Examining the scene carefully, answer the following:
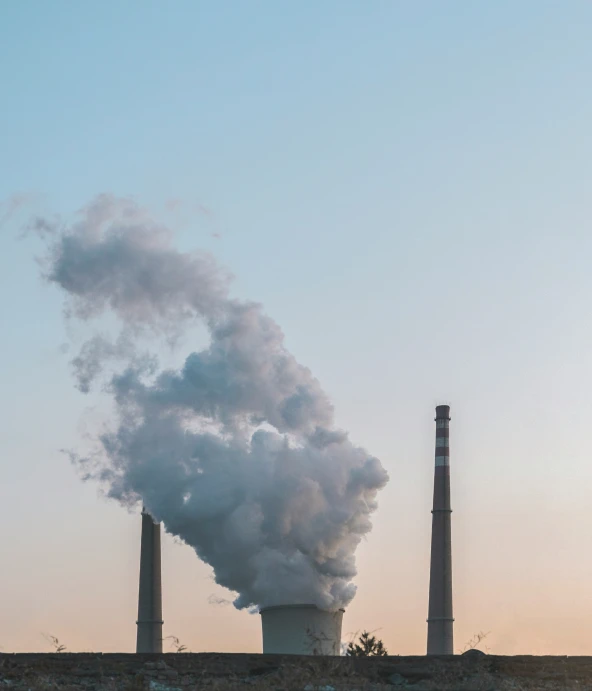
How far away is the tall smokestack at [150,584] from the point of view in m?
50.0

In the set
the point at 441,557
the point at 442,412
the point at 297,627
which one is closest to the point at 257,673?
the point at 297,627

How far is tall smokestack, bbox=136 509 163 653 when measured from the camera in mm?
50031

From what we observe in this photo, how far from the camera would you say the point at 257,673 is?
17.9 m

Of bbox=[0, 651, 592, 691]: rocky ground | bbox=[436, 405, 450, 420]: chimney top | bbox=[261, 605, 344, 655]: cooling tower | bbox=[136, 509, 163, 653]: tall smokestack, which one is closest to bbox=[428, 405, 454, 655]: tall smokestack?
bbox=[436, 405, 450, 420]: chimney top

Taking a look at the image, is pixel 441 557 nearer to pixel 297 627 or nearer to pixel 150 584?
pixel 150 584

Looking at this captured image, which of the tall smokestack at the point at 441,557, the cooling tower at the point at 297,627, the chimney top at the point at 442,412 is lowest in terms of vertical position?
the cooling tower at the point at 297,627

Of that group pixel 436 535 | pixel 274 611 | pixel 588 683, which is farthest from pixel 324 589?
pixel 588 683

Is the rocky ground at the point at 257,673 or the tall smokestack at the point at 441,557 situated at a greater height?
the tall smokestack at the point at 441,557

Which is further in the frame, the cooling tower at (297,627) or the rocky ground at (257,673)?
the cooling tower at (297,627)

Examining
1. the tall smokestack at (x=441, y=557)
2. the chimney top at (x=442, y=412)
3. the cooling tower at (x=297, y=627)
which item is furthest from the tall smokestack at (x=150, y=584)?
the cooling tower at (x=297, y=627)

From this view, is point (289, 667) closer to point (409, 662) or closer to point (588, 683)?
point (409, 662)

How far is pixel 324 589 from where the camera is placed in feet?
122

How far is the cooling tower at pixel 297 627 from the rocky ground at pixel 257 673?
16.0 meters

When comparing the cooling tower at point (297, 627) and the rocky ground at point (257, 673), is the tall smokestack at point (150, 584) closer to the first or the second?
the cooling tower at point (297, 627)
